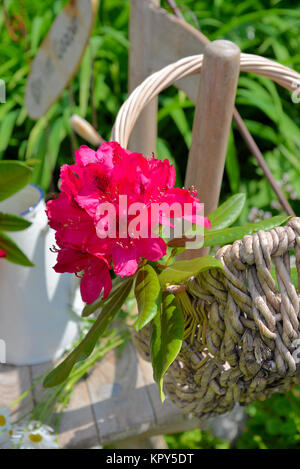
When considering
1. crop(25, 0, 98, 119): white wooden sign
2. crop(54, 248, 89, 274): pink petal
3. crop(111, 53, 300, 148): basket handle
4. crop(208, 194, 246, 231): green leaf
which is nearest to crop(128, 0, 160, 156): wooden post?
crop(25, 0, 98, 119): white wooden sign

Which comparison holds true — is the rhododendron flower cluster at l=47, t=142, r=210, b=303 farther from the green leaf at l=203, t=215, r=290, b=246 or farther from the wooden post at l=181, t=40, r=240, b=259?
the wooden post at l=181, t=40, r=240, b=259

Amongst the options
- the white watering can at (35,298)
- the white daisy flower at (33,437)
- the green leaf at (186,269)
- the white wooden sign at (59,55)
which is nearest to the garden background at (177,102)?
the white wooden sign at (59,55)

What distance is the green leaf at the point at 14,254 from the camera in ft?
2.31

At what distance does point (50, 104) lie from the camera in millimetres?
914

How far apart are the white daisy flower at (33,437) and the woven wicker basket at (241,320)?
0.23m

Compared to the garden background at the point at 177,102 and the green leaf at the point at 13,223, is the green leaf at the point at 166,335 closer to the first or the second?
the green leaf at the point at 13,223

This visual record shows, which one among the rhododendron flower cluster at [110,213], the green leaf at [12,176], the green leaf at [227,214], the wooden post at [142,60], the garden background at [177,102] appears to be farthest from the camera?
the garden background at [177,102]

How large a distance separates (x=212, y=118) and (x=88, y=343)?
32 centimetres

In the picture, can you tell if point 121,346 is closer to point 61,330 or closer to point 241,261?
point 61,330

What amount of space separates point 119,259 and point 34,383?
425 mm

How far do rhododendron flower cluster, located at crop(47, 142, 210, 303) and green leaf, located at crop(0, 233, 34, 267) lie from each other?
227mm

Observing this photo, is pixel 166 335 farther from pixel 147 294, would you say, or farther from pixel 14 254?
pixel 14 254

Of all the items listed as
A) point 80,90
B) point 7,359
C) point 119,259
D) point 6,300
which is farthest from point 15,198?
point 80,90

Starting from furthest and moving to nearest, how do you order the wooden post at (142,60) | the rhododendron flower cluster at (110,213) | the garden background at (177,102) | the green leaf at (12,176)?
the garden background at (177,102) → the wooden post at (142,60) → the green leaf at (12,176) → the rhododendron flower cluster at (110,213)
